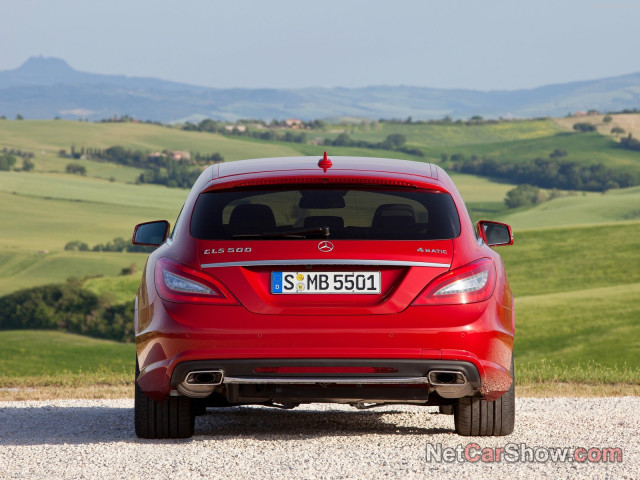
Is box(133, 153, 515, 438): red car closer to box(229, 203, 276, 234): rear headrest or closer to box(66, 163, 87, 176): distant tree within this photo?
box(229, 203, 276, 234): rear headrest

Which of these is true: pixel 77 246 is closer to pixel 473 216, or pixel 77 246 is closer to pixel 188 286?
pixel 473 216

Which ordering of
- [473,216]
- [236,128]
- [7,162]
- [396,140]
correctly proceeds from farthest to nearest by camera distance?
1. [236,128]
2. [396,140]
3. [7,162]
4. [473,216]

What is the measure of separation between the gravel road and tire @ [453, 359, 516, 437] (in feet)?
0.23

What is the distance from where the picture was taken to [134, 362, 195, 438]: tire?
6375 mm

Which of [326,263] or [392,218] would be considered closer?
[326,263]

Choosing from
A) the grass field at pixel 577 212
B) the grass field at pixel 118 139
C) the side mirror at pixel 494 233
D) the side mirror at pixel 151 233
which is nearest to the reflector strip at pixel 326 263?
the side mirror at pixel 494 233

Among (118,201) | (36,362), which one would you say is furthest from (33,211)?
(36,362)

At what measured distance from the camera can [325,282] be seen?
5.67 m

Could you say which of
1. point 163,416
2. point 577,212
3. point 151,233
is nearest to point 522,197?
point 577,212

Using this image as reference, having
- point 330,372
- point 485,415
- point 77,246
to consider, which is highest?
point 330,372

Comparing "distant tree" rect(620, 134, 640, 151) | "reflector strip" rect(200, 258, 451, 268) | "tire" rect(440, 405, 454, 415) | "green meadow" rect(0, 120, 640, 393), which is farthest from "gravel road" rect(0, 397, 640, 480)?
"distant tree" rect(620, 134, 640, 151)

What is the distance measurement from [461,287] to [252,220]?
4.10 ft

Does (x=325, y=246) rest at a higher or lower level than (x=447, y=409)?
higher

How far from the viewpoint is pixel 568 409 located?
8.34 metres
